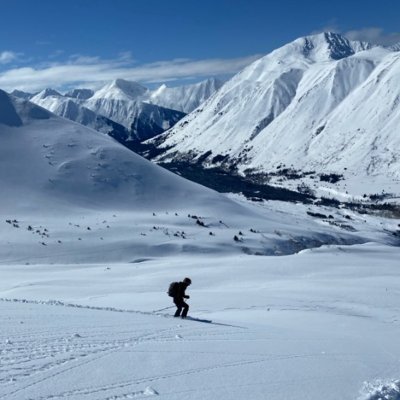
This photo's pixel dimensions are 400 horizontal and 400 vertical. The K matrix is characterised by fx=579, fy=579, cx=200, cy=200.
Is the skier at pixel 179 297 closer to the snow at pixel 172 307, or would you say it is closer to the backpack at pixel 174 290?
the backpack at pixel 174 290

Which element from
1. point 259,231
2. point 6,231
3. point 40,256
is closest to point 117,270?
point 40,256

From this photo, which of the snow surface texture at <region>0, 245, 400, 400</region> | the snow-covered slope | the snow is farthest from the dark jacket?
the snow-covered slope

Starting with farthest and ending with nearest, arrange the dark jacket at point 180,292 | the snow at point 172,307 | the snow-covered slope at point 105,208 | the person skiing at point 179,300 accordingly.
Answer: the snow-covered slope at point 105,208 → the dark jacket at point 180,292 → the person skiing at point 179,300 → the snow at point 172,307

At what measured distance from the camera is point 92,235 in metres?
67.4

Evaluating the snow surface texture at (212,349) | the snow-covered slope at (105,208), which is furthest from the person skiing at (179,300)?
the snow-covered slope at (105,208)

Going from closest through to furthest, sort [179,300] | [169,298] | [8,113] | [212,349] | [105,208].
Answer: [212,349]
[179,300]
[169,298]
[105,208]
[8,113]

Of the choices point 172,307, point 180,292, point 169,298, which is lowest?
point 169,298

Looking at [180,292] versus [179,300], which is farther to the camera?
[180,292]

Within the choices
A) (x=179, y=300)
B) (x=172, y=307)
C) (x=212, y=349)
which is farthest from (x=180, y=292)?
(x=212, y=349)

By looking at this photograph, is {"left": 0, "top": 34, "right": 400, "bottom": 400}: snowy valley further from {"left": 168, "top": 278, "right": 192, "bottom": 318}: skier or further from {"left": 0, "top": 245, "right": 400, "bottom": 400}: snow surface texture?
{"left": 168, "top": 278, "right": 192, "bottom": 318}: skier

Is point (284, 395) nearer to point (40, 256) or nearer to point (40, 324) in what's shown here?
point (40, 324)

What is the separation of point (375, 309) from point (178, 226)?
2011 inches

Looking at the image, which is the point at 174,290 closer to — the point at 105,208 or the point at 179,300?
the point at 179,300

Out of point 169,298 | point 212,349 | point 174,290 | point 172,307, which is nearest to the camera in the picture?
point 212,349
